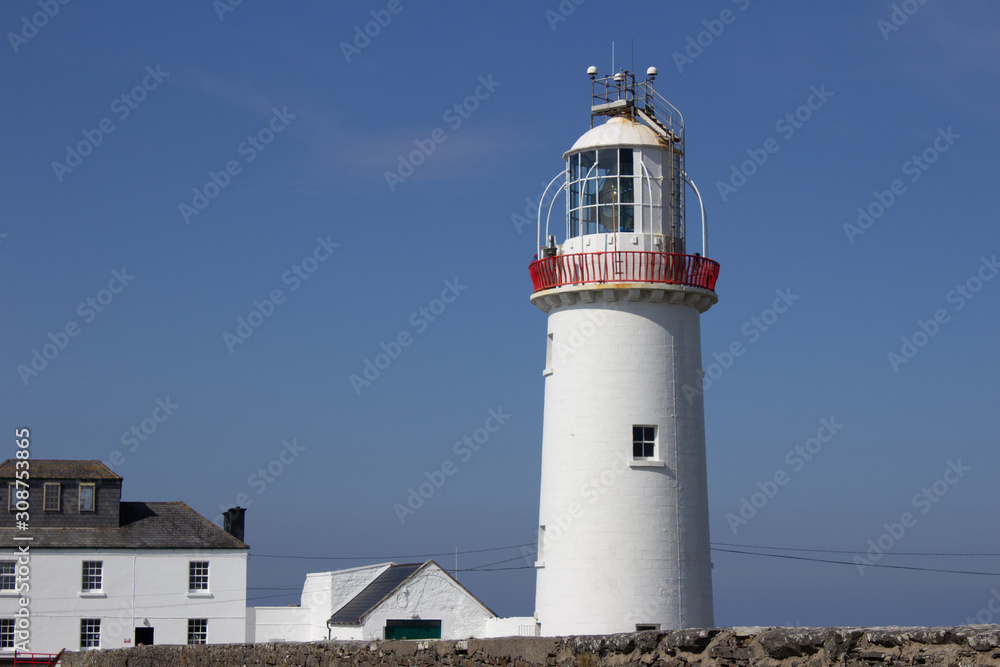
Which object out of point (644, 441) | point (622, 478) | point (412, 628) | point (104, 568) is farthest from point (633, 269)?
point (104, 568)

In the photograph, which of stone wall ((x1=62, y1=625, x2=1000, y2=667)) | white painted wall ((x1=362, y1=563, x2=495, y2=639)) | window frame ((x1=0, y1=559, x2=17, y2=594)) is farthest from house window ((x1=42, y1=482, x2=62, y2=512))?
stone wall ((x1=62, y1=625, x2=1000, y2=667))

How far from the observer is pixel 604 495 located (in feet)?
60.6

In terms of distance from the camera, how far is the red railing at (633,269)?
19.0 m

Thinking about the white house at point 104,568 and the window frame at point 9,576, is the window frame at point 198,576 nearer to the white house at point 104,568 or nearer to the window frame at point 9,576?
the white house at point 104,568

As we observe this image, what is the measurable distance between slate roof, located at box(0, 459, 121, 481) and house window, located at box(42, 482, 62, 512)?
323mm

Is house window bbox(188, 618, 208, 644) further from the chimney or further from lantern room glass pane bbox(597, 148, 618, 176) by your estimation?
lantern room glass pane bbox(597, 148, 618, 176)

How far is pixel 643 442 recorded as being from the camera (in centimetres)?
1862

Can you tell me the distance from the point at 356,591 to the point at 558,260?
2218cm

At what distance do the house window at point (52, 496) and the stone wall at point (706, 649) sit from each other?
28186 mm

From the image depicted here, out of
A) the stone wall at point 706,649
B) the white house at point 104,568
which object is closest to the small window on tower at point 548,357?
the stone wall at point 706,649

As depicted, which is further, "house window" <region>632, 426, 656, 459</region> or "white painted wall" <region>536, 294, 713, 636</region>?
"house window" <region>632, 426, 656, 459</region>

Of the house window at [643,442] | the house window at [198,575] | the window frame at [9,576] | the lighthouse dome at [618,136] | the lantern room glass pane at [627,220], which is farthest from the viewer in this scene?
the house window at [198,575]

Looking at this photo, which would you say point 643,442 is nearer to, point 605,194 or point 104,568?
point 605,194

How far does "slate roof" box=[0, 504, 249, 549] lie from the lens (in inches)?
1505
